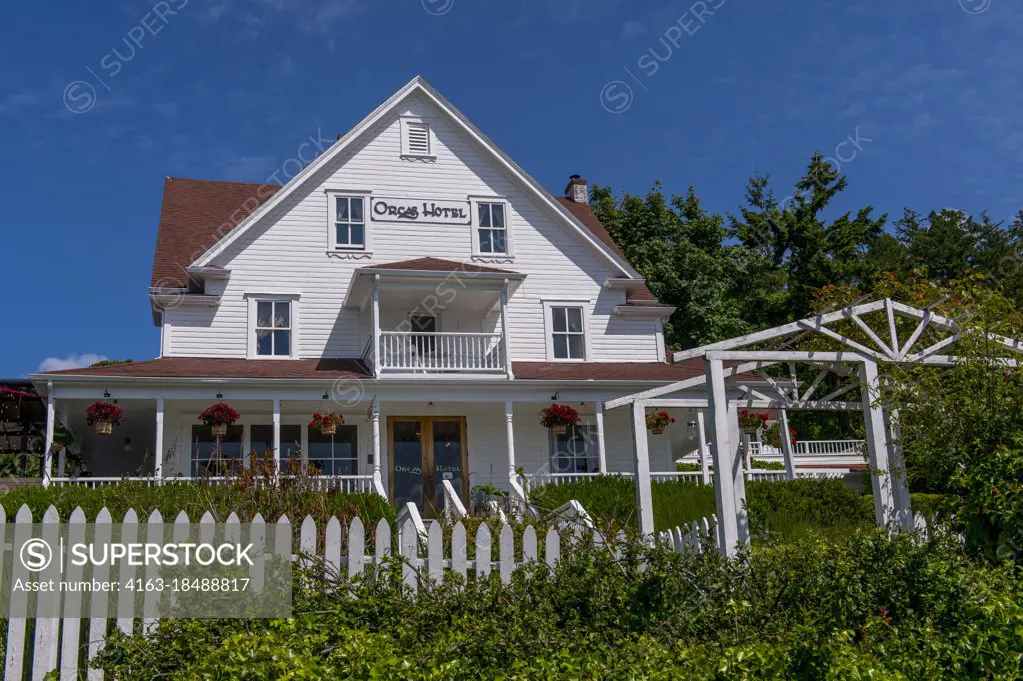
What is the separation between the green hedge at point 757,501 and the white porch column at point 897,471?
5054 mm

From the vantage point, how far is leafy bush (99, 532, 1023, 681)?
197 inches

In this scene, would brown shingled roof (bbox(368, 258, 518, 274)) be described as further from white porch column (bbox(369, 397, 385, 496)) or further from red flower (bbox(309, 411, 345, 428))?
red flower (bbox(309, 411, 345, 428))

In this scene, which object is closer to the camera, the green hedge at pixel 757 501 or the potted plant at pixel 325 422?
the green hedge at pixel 757 501

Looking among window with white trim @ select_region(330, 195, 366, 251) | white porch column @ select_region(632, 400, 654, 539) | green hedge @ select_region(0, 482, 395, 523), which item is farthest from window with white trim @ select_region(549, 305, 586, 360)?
green hedge @ select_region(0, 482, 395, 523)

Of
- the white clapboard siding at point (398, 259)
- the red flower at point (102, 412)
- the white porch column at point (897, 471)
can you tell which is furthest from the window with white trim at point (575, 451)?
the white porch column at point (897, 471)

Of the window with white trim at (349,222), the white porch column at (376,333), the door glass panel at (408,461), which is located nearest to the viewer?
the white porch column at (376,333)

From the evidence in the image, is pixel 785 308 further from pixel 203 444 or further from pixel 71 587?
pixel 71 587

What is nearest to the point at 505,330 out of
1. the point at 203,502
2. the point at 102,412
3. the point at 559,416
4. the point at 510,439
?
the point at 559,416

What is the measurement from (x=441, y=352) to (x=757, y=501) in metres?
8.28

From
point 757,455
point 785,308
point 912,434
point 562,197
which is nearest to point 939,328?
point 912,434

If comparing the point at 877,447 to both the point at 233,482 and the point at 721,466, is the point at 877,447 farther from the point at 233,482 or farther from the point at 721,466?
the point at 233,482

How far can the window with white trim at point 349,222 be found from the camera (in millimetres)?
22656

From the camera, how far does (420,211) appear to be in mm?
23234

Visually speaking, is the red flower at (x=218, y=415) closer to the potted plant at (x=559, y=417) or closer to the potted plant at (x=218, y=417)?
the potted plant at (x=218, y=417)
